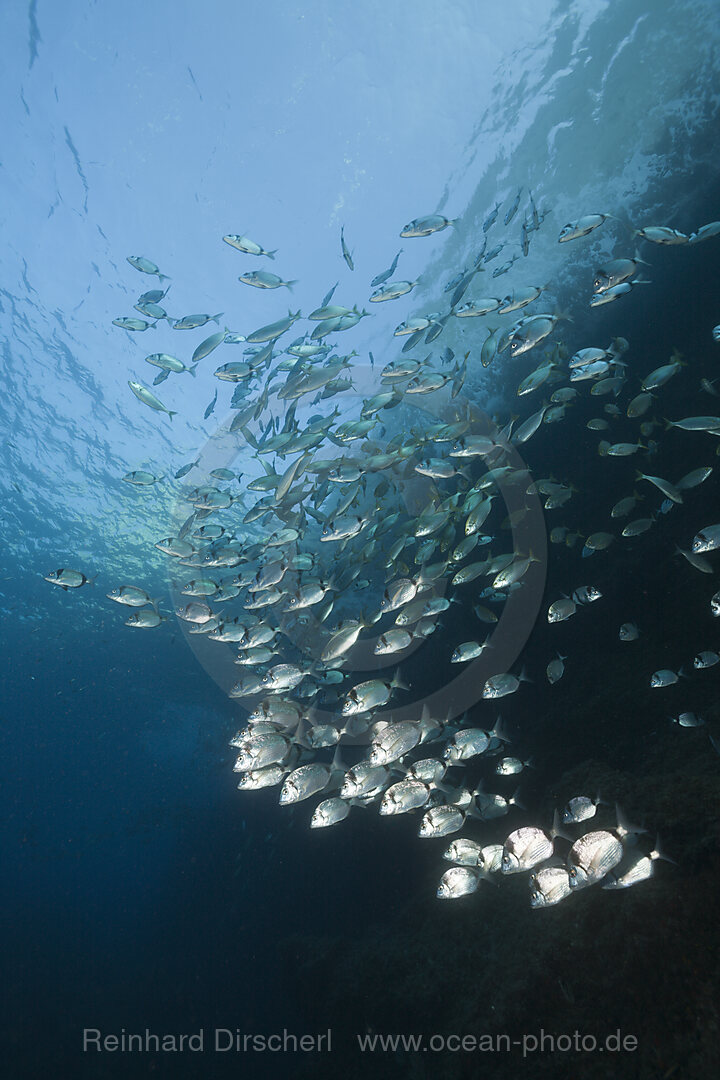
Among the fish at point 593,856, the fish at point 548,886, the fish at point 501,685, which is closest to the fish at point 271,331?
the fish at point 501,685

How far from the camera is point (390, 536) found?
15.1m

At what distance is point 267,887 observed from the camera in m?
13.8

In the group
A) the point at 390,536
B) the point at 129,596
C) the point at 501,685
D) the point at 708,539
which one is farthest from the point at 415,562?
the point at 390,536

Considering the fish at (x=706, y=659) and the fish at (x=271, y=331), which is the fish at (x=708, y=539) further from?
the fish at (x=271, y=331)

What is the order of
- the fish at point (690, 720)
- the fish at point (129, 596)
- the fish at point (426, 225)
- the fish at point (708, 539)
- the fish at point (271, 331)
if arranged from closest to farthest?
the fish at point (708, 539) < the fish at point (690, 720) < the fish at point (426, 225) < the fish at point (129, 596) < the fish at point (271, 331)

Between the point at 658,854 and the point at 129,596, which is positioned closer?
the point at 658,854

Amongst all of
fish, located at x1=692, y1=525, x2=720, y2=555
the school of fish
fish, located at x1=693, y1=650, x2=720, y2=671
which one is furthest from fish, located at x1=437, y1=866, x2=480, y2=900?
fish, located at x1=692, y1=525, x2=720, y2=555

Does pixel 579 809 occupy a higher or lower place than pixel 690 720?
lower

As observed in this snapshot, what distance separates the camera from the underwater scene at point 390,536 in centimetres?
544

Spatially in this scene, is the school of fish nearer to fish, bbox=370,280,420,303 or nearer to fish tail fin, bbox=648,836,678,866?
fish, bbox=370,280,420,303

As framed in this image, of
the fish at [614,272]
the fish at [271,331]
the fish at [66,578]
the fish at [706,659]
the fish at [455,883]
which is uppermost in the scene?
the fish at [271,331]

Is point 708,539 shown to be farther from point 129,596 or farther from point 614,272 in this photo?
point 129,596

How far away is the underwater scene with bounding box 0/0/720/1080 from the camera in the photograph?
17.9 feet

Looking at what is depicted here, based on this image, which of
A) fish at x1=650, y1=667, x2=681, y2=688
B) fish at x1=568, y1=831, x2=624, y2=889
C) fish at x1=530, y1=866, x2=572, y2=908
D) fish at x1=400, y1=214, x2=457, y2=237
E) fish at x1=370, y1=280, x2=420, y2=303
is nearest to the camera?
fish at x1=568, y1=831, x2=624, y2=889
